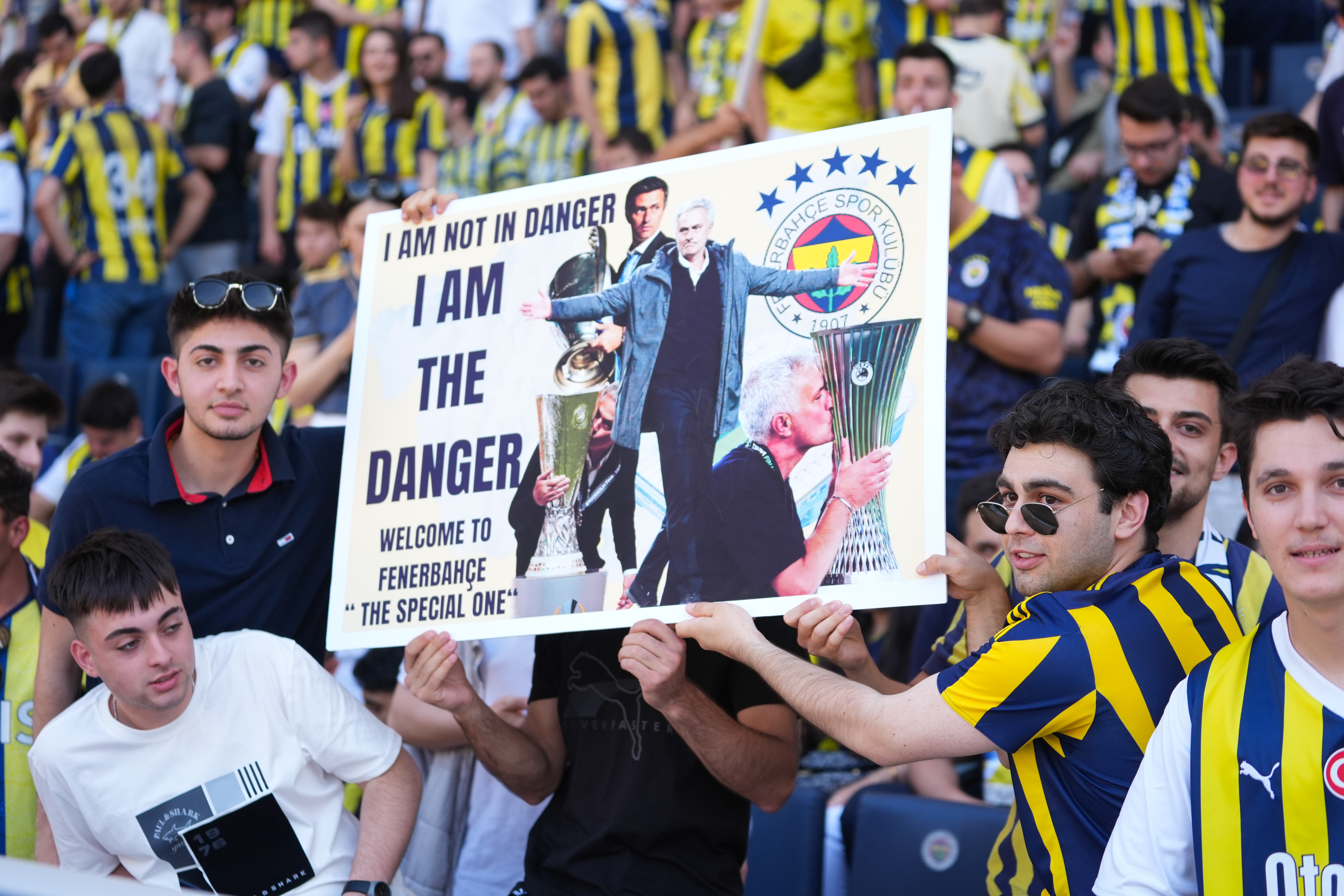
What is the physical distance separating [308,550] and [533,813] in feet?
3.50

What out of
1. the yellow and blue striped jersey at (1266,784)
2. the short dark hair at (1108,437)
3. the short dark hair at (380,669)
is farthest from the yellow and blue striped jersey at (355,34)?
the yellow and blue striped jersey at (1266,784)

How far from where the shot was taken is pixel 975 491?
4430 mm

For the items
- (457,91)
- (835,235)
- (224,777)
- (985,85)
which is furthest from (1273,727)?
(457,91)

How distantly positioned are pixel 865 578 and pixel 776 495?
11.0 inches

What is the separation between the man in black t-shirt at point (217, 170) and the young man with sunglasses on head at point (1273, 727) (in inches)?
313

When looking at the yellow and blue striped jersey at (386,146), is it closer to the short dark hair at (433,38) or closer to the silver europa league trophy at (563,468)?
the short dark hair at (433,38)

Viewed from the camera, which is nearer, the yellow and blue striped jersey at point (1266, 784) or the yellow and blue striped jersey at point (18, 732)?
the yellow and blue striped jersey at point (1266, 784)

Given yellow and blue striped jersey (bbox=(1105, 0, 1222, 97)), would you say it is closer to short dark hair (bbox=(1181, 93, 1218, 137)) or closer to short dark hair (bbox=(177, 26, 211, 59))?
short dark hair (bbox=(1181, 93, 1218, 137))

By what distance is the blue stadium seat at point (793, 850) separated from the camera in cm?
416

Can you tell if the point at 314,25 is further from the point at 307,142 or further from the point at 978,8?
the point at 978,8

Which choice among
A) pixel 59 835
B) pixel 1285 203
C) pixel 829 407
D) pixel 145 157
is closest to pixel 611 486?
pixel 829 407

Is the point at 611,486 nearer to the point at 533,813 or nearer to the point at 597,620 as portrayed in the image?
the point at 597,620

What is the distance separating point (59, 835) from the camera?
10.3ft

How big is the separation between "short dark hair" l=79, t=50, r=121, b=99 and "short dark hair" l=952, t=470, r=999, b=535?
612cm
